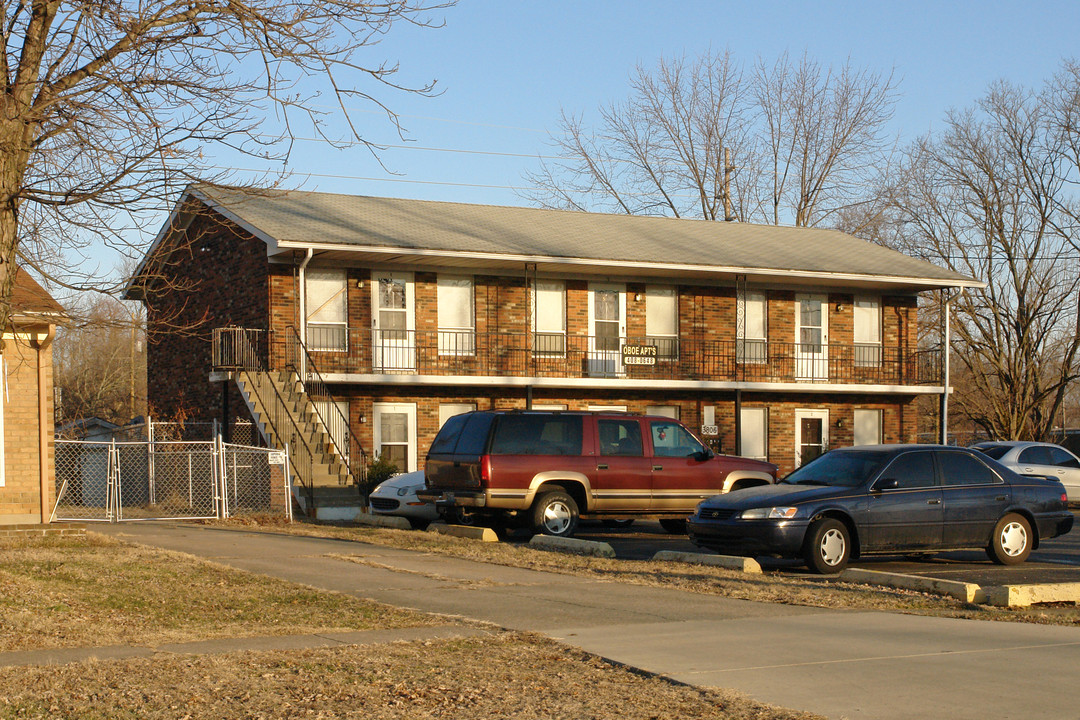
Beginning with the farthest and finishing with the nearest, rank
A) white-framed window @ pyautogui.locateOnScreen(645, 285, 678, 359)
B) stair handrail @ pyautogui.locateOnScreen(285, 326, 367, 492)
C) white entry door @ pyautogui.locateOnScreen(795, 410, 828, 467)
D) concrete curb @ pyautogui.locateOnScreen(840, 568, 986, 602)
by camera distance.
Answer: white entry door @ pyautogui.locateOnScreen(795, 410, 828, 467)
white-framed window @ pyautogui.locateOnScreen(645, 285, 678, 359)
stair handrail @ pyautogui.locateOnScreen(285, 326, 367, 492)
concrete curb @ pyautogui.locateOnScreen(840, 568, 986, 602)

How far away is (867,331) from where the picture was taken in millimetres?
32562

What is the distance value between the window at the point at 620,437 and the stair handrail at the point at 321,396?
8625 mm

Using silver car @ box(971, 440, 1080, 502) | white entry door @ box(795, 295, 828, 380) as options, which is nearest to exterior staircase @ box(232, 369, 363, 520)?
white entry door @ box(795, 295, 828, 380)

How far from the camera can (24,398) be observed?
18484mm

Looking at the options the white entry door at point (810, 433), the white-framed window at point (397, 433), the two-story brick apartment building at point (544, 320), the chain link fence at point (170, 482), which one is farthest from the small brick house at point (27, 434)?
the white entry door at point (810, 433)

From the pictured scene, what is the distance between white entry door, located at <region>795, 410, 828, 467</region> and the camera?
104 ft

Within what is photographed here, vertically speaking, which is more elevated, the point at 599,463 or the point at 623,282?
the point at 623,282

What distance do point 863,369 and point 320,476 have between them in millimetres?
16232

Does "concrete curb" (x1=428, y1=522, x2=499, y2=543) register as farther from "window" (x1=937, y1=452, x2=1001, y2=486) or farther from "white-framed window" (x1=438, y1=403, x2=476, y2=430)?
"white-framed window" (x1=438, y1=403, x2=476, y2=430)

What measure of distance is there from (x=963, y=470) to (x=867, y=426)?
59.6 ft

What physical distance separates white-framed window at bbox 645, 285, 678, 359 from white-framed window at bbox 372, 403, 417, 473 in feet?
21.7

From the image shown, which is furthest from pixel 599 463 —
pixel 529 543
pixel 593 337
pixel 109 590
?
pixel 593 337

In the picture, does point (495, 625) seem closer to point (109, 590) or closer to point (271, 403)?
point (109, 590)

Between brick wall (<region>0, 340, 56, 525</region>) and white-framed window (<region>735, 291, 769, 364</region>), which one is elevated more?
white-framed window (<region>735, 291, 769, 364</region>)
